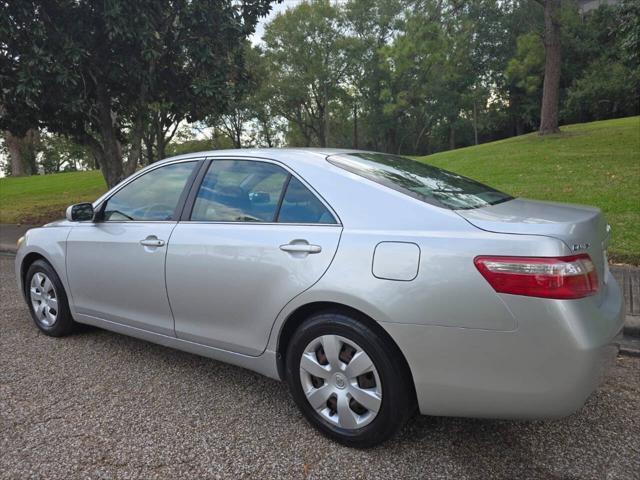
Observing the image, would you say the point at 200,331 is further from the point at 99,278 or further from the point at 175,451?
the point at 99,278

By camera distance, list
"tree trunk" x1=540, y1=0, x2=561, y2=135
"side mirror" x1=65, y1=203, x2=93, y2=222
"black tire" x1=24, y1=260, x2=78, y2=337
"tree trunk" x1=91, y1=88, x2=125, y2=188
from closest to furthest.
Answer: "side mirror" x1=65, y1=203, x2=93, y2=222 < "black tire" x1=24, y1=260, x2=78, y2=337 < "tree trunk" x1=91, y1=88, x2=125, y2=188 < "tree trunk" x1=540, y1=0, x2=561, y2=135

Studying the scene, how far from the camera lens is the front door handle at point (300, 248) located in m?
2.53

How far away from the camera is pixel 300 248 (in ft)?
8.43

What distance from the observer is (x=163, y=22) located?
8.83m

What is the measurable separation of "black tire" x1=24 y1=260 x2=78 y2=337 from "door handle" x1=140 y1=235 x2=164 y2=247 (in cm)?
124

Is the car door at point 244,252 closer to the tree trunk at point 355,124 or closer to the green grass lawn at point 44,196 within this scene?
the green grass lawn at point 44,196

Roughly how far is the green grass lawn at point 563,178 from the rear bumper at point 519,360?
14.6 ft

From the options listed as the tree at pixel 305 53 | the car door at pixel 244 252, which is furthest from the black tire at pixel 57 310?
the tree at pixel 305 53

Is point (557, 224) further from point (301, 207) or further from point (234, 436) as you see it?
point (234, 436)

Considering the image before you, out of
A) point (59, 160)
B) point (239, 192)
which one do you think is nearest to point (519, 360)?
point (239, 192)

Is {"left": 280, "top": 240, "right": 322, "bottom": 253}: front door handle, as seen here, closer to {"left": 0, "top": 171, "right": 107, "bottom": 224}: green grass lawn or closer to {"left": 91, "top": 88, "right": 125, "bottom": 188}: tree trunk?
{"left": 91, "top": 88, "right": 125, "bottom": 188}: tree trunk

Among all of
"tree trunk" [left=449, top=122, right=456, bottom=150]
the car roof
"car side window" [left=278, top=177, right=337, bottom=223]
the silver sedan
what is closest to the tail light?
the silver sedan

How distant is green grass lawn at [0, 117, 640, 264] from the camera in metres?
7.69

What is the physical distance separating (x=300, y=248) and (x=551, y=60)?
1879 centimetres
